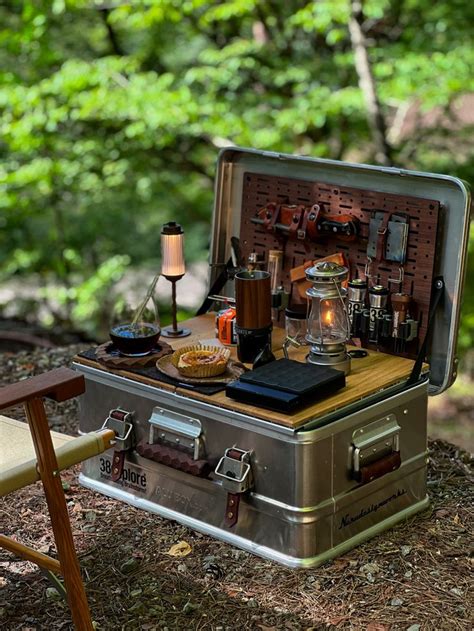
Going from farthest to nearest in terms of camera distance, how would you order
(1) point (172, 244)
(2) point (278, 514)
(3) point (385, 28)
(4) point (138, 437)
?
(3) point (385, 28)
(1) point (172, 244)
(4) point (138, 437)
(2) point (278, 514)

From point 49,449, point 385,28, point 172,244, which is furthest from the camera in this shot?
point 385,28

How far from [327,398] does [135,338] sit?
0.71 metres

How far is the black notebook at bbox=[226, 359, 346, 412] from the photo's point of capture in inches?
108

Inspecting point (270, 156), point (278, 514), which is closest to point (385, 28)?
point (270, 156)

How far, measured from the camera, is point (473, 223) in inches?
280

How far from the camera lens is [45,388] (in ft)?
7.65

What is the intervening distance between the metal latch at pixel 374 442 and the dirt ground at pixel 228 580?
0.28m

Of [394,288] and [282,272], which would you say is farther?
[282,272]

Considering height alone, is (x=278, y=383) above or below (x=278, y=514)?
above

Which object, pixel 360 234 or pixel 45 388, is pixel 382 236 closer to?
pixel 360 234

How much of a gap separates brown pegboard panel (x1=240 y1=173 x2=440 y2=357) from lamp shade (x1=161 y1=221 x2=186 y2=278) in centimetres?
30

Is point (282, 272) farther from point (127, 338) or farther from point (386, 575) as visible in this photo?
point (386, 575)

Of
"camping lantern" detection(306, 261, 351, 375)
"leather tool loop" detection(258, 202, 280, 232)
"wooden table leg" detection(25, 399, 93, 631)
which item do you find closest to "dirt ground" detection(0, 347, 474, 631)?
"wooden table leg" detection(25, 399, 93, 631)

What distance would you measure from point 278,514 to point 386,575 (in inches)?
14.2
